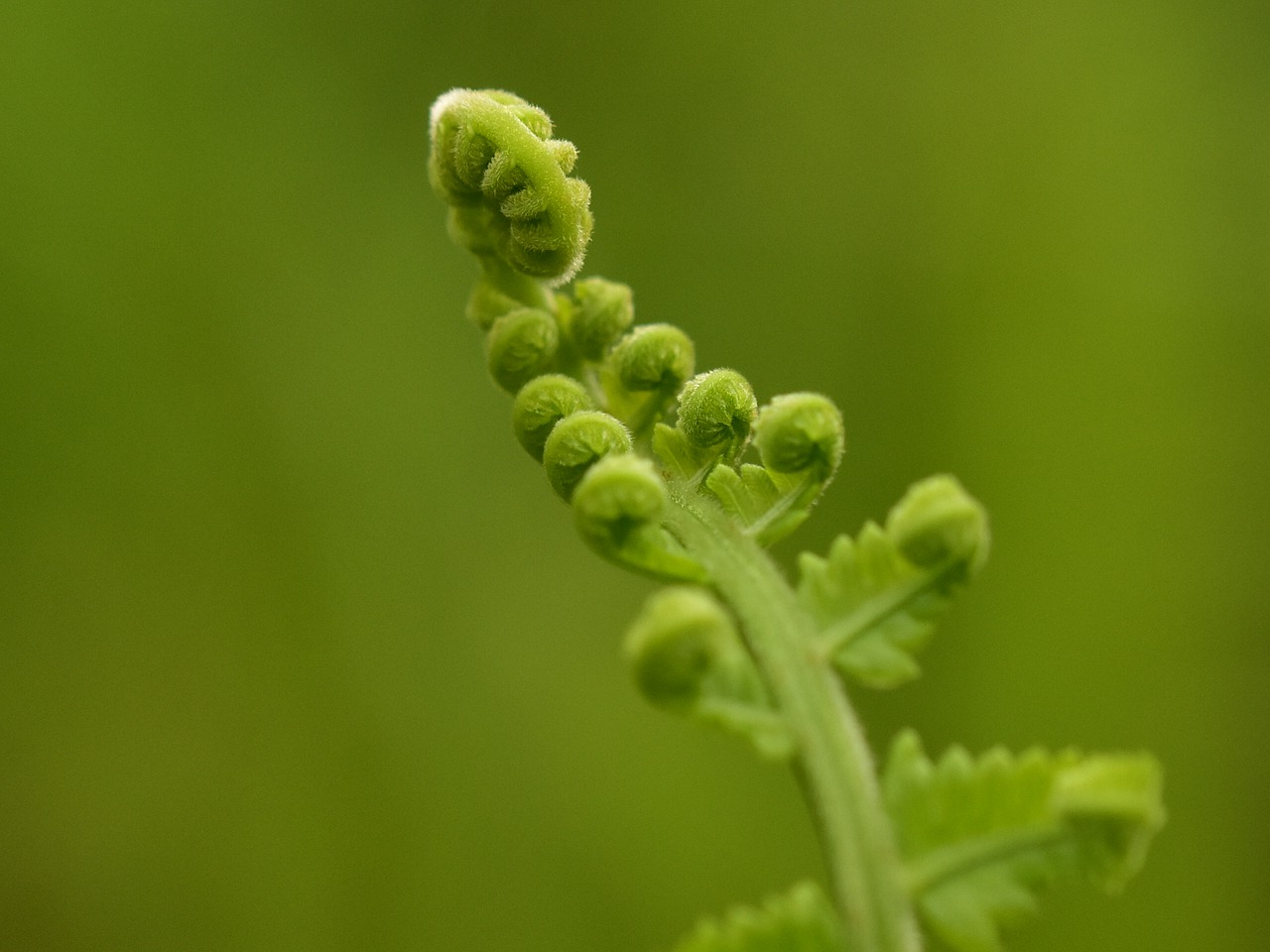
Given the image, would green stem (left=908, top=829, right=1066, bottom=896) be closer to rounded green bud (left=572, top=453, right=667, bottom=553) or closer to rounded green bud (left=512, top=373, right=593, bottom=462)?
rounded green bud (left=572, top=453, right=667, bottom=553)

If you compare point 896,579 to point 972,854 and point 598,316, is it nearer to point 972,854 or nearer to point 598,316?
point 972,854

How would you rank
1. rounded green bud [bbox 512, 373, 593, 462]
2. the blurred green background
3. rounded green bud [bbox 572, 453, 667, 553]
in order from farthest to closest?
1. the blurred green background
2. rounded green bud [bbox 512, 373, 593, 462]
3. rounded green bud [bbox 572, 453, 667, 553]

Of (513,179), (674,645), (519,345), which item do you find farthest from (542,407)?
(674,645)

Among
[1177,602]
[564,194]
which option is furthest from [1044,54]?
[564,194]

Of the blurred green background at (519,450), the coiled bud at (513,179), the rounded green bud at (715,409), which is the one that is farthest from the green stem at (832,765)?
the blurred green background at (519,450)

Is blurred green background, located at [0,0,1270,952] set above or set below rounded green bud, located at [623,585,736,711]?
above

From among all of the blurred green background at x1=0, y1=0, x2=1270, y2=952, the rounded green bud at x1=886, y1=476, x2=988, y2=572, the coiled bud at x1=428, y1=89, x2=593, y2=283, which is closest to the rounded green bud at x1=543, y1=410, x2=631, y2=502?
the coiled bud at x1=428, y1=89, x2=593, y2=283

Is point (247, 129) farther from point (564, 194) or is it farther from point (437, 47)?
point (564, 194)
